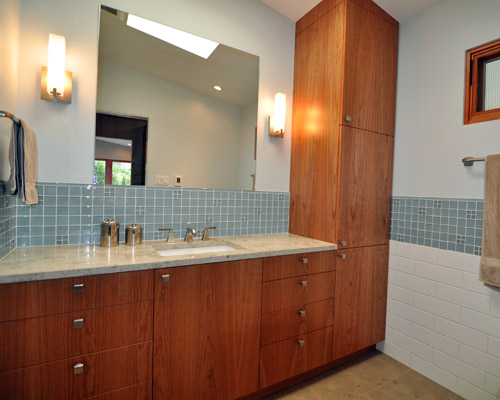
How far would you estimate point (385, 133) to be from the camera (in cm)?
205

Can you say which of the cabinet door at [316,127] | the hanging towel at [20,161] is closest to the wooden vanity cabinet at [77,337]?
the hanging towel at [20,161]

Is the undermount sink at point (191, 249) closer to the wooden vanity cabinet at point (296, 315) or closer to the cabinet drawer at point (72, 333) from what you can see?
the wooden vanity cabinet at point (296, 315)

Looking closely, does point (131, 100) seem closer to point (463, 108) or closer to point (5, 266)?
point (5, 266)

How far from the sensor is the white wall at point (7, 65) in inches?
47.9

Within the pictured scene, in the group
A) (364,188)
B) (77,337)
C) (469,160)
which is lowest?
(77,337)

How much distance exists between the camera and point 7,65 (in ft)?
4.19

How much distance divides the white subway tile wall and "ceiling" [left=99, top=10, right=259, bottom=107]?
1764 millimetres

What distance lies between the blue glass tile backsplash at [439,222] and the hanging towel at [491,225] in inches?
5.6

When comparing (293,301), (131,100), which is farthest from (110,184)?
(293,301)

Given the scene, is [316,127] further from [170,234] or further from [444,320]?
[444,320]

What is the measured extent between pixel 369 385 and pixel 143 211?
6.28 ft

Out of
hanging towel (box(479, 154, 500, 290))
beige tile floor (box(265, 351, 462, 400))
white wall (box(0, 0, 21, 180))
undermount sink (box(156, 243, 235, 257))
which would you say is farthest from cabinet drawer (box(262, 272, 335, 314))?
white wall (box(0, 0, 21, 180))

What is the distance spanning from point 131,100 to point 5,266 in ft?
3.76

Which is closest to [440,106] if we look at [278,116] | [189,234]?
[278,116]
